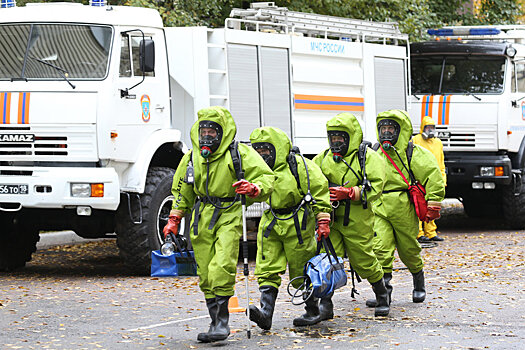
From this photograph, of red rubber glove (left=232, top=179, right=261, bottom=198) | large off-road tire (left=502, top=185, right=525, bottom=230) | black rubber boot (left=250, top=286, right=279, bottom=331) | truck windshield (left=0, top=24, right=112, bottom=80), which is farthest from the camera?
large off-road tire (left=502, top=185, right=525, bottom=230)

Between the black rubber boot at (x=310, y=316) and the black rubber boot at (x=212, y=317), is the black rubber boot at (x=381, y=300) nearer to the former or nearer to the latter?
the black rubber boot at (x=310, y=316)

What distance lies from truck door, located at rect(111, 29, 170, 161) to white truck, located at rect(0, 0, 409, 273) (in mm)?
13

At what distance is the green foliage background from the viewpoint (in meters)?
17.1

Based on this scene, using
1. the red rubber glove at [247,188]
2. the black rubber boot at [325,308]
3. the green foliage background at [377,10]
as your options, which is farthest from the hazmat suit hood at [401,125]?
the green foliage background at [377,10]

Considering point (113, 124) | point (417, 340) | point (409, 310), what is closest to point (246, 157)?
point (417, 340)

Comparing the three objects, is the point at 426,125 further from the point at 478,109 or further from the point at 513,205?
the point at 513,205

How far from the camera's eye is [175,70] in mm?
12922

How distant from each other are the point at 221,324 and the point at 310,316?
107cm

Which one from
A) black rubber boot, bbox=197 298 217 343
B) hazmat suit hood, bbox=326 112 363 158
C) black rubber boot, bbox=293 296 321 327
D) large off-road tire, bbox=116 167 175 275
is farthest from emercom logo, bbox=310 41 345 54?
black rubber boot, bbox=197 298 217 343

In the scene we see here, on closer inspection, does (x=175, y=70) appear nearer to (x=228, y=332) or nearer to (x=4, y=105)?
(x=4, y=105)

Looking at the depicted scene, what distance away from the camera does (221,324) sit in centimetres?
815

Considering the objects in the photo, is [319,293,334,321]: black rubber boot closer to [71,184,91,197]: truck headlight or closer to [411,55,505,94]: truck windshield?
[71,184,91,197]: truck headlight

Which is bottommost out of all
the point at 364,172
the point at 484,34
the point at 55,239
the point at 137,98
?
the point at 55,239

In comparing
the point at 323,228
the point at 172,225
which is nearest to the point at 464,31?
the point at 323,228
